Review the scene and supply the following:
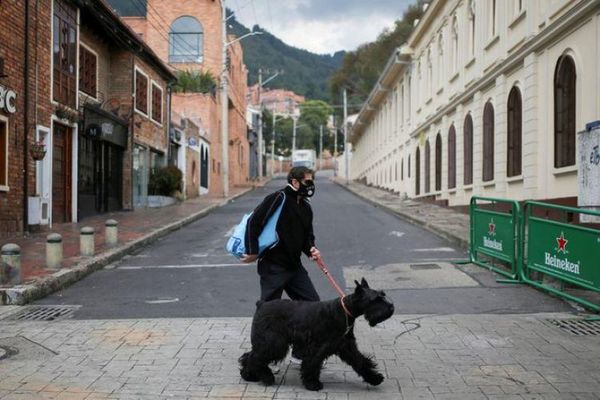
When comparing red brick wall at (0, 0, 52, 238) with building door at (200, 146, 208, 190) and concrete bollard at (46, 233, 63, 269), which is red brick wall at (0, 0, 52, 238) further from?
building door at (200, 146, 208, 190)

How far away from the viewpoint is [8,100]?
14.9 m

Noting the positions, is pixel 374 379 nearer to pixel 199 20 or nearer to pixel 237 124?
pixel 199 20

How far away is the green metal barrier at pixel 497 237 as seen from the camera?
10.1 m

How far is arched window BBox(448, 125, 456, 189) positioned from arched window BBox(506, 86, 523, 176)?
6941mm

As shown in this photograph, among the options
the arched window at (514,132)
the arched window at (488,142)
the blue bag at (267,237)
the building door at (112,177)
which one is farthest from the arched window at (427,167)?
the blue bag at (267,237)

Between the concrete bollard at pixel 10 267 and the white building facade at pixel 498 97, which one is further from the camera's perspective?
the white building facade at pixel 498 97

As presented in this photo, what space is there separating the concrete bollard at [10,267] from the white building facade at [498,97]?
34.7 ft

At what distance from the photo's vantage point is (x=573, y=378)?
5.55 metres

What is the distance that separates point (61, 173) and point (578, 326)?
15.4 meters

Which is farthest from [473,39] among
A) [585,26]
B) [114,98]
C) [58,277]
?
[58,277]

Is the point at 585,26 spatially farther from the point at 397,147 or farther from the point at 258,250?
the point at 397,147

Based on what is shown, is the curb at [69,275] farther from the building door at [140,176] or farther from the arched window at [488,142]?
the arched window at [488,142]

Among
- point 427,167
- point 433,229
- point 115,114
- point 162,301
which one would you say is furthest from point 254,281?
point 427,167

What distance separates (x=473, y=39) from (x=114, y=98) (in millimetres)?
12796
